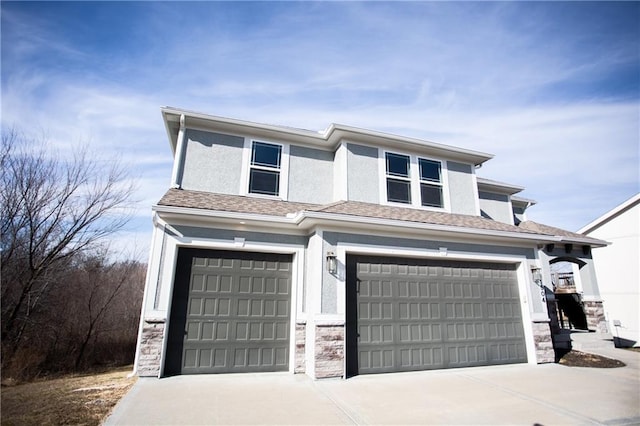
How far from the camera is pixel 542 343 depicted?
803 centimetres

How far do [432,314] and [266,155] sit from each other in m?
6.16

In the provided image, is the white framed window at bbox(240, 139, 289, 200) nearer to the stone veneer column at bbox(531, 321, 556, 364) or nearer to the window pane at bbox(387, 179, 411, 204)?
the window pane at bbox(387, 179, 411, 204)

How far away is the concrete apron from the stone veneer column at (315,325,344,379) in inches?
7.9

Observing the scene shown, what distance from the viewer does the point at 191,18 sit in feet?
21.9

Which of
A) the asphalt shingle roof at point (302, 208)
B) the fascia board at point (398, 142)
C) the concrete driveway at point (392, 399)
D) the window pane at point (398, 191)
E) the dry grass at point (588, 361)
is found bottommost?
the concrete driveway at point (392, 399)

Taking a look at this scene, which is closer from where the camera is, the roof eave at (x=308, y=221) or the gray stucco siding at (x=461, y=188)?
the roof eave at (x=308, y=221)

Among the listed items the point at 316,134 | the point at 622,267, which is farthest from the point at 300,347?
the point at 622,267

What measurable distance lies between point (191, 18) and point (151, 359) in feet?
23.6

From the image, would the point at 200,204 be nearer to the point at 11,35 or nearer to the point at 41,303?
the point at 11,35

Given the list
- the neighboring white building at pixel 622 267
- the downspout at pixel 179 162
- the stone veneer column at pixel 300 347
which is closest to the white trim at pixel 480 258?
the stone veneer column at pixel 300 347

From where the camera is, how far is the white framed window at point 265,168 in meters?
8.66

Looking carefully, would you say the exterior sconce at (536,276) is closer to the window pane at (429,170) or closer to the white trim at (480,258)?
the white trim at (480,258)

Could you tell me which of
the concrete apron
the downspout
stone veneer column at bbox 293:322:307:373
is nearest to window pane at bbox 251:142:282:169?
the downspout

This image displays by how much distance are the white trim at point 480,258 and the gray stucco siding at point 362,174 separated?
1.98m
